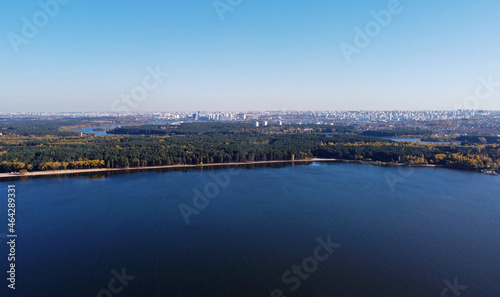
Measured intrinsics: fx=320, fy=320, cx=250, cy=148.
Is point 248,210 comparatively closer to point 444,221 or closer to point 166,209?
point 166,209

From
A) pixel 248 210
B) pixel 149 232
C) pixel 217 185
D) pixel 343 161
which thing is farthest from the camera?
pixel 343 161

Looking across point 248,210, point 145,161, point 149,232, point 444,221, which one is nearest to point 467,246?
point 444,221

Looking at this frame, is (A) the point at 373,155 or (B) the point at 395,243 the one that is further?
(A) the point at 373,155

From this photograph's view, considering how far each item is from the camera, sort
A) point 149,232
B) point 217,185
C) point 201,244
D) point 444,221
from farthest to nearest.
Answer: point 217,185 → point 444,221 → point 149,232 → point 201,244

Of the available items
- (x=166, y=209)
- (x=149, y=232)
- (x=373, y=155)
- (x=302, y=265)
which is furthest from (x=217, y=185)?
(x=373, y=155)
